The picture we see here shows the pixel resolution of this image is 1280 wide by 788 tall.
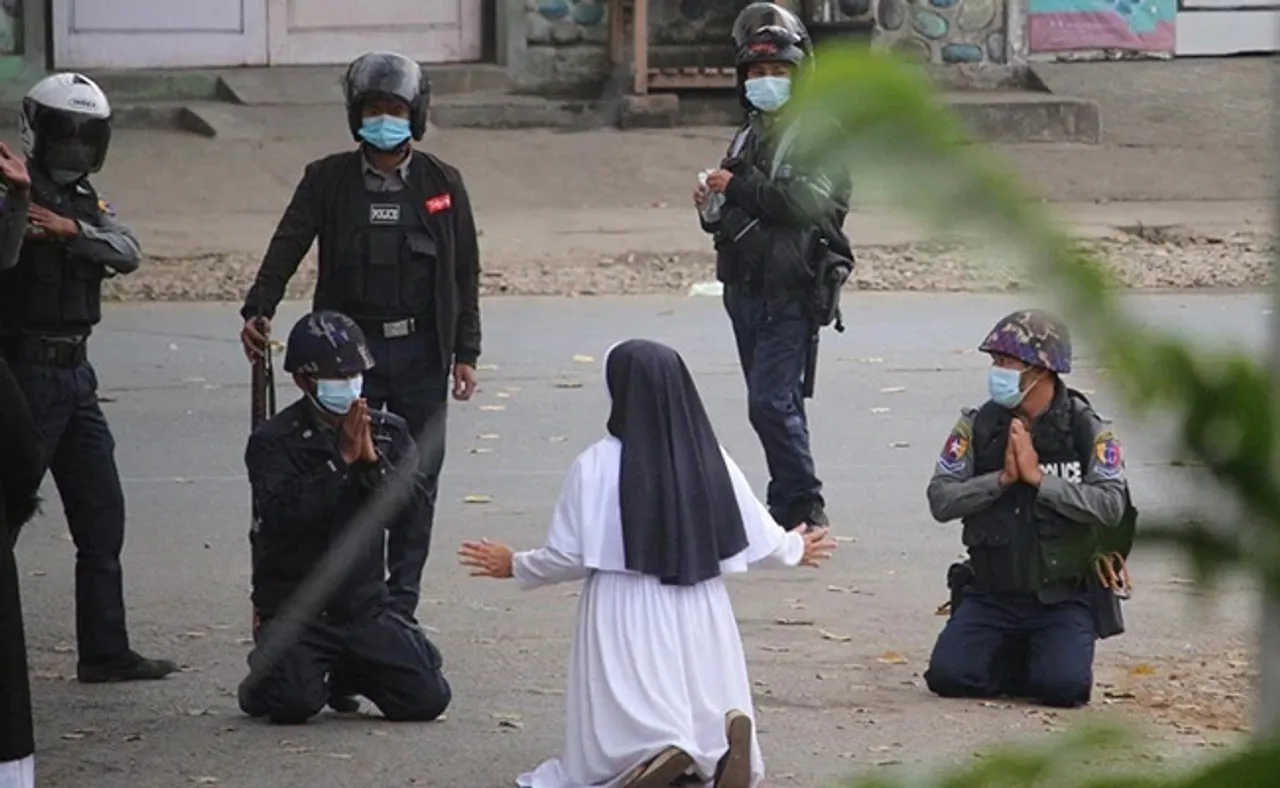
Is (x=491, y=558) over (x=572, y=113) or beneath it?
beneath

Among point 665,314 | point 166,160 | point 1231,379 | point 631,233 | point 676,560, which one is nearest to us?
point 1231,379

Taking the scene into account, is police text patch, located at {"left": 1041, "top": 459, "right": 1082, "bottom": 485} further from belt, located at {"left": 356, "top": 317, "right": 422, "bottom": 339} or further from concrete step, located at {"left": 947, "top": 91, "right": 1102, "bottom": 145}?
concrete step, located at {"left": 947, "top": 91, "right": 1102, "bottom": 145}

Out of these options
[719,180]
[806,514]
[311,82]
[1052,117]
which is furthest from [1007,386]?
[311,82]

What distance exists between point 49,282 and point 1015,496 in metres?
2.66

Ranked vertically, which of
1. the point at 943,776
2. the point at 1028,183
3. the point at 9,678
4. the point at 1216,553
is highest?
the point at 1028,183

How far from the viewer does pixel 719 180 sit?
8.07m

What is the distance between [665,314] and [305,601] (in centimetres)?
768

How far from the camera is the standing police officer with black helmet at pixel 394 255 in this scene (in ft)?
22.9

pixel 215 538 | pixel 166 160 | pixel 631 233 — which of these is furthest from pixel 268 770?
pixel 166 160

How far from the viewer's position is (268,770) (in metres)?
5.93

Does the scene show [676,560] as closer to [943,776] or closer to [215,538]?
[215,538]

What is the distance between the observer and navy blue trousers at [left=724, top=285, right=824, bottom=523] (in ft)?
27.2

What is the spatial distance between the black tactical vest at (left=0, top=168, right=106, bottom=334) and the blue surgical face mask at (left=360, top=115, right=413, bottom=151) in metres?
0.93

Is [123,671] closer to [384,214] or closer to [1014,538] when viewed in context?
→ [384,214]
